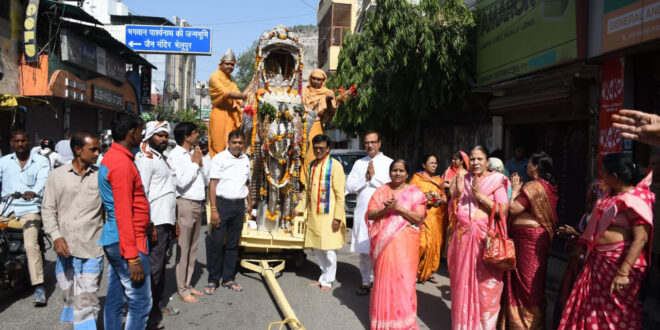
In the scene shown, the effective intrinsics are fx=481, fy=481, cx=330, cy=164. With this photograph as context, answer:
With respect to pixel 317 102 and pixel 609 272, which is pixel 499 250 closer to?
pixel 609 272

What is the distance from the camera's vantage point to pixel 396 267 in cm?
427

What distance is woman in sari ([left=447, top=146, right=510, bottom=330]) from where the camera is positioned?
163 inches

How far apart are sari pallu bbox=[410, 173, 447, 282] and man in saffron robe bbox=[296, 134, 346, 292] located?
117 centimetres

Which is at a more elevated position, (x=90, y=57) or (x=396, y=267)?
(x=90, y=57)

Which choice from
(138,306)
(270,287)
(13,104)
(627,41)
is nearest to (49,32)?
(13,104)

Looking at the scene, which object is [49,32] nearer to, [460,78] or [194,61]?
[460,78]

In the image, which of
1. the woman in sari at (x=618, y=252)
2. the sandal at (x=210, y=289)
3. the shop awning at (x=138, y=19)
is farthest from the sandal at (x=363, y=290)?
the shop awning at (x=138, y=19)

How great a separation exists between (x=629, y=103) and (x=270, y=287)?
5.33 meters

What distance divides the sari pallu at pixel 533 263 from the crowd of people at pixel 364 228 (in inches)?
0.4

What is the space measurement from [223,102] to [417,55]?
5.34 meters

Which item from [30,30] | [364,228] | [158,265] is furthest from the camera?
[30,30]

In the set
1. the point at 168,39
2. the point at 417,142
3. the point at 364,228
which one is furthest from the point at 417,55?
the point at 168,39

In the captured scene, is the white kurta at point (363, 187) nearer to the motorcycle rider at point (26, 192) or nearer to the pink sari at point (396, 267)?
the pink sari at point (396, 267)

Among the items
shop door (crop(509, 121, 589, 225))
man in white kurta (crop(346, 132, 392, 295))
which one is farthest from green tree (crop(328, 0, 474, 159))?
man in white kurta (crop(346, 132, 392, 295))
